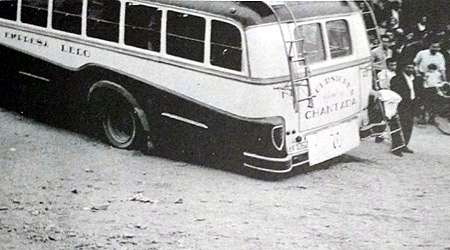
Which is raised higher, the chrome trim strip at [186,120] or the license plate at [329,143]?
the chrome trim strip at [186,120]

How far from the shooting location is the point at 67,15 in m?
2.81

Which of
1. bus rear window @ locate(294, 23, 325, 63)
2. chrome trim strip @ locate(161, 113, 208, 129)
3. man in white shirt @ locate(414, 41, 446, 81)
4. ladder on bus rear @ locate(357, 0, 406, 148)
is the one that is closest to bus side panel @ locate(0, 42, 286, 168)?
chrome trim strip @ locate(161, 113, 208, 129)

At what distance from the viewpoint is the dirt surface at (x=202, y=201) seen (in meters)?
2.17

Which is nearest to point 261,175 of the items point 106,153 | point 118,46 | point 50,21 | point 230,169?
point 230,169

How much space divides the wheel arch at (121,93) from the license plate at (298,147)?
602 mm

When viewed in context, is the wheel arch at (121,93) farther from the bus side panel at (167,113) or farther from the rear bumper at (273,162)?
the rear bumper at (273,162)

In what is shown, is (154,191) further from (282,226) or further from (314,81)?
(314,81)

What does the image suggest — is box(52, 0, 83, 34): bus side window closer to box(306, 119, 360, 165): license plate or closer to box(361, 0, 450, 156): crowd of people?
box(306, 119, 360, 165): license plate

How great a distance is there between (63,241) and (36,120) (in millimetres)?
778

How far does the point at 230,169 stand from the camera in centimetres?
263

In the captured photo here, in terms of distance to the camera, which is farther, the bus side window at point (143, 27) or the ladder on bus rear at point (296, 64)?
the bus side window at point (143, 27)

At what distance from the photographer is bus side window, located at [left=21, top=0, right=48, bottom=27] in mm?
2811

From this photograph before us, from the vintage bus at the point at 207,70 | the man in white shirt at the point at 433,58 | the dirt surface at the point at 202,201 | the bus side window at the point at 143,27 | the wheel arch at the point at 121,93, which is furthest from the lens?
the wheel arch at the point at 121,93

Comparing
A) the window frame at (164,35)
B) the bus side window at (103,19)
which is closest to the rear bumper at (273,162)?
the window frame at (164,35)
